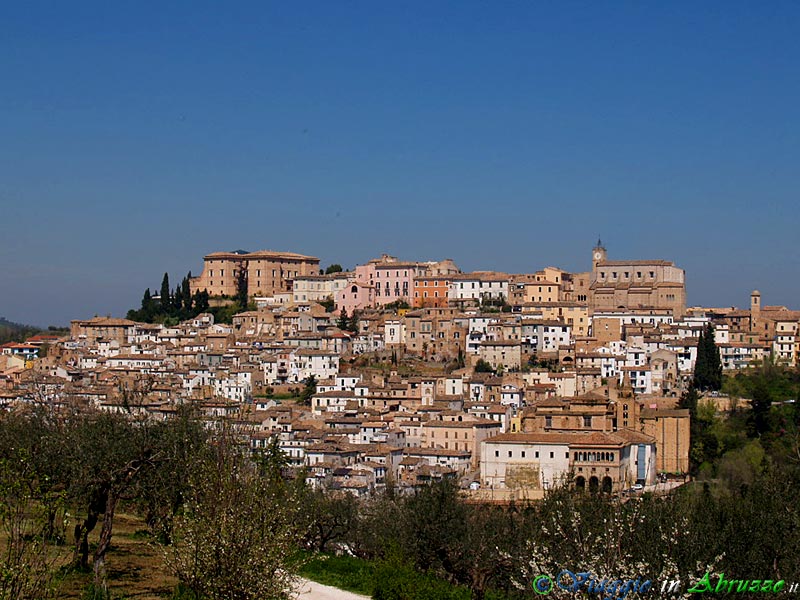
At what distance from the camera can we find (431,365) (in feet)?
185

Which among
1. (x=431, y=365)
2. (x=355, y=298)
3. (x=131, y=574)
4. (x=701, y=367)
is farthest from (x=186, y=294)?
(x=131, y=574)

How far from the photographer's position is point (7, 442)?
2128 centimetres

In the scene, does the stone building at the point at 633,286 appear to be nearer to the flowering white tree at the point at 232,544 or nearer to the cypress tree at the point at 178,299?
the cypress tree at the point at 178,299

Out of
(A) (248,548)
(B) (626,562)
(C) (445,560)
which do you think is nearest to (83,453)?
(C) (445,560)

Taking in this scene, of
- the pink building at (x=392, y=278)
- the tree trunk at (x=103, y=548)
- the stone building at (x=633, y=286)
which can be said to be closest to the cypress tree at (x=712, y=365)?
the stone building at (x=633, y=286)

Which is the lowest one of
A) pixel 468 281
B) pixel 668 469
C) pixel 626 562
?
pixel 668 469

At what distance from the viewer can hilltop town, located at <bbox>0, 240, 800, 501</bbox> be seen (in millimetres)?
40469

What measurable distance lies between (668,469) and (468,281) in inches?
1002

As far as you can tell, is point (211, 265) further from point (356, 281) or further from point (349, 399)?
point (349, 399)

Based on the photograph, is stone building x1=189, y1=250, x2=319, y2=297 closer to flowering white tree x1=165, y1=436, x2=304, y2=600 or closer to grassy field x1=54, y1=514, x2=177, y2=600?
grassy field x1=54, y1=514, x2=177, y2=600

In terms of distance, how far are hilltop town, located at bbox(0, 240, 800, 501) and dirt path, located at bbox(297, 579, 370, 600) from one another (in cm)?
1719

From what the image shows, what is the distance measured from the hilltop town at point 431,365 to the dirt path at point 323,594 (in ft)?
56.4

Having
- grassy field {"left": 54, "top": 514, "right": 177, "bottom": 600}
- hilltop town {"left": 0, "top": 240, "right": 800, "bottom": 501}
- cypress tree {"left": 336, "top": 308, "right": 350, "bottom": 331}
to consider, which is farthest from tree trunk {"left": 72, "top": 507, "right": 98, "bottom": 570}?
cypress tree {"left": 336, "top": 308, "right": 350, "bottom": 331}

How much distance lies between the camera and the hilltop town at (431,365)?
4047 centimetres
